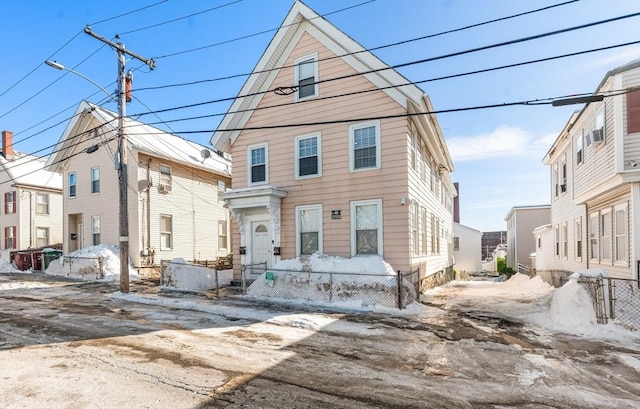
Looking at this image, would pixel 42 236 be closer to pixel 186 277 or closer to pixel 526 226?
pixel 186 277

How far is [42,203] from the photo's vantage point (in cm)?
2838

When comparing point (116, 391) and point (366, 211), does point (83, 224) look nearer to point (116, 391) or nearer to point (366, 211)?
point (366, 211)

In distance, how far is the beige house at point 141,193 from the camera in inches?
768

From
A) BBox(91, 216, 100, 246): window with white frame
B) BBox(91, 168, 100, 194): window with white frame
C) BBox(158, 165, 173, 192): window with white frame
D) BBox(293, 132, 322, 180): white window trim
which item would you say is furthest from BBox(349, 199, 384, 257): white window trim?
BBox(91, 168, 100, 194): window with white frame

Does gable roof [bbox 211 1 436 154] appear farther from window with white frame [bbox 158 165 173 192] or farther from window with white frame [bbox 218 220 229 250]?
window with white frame [bbox 218 220 229 250]

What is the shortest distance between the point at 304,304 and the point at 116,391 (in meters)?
6.59

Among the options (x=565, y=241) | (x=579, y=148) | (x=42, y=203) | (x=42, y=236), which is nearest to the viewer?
(x=579, y=148)

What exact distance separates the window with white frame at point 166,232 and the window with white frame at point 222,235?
4.07m

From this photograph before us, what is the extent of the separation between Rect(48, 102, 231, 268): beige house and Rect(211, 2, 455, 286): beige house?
561cm

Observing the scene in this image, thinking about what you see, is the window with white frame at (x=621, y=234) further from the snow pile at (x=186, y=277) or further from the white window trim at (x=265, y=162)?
the snow pile at (x=186, y=277)

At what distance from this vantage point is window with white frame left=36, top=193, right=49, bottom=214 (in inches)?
1102

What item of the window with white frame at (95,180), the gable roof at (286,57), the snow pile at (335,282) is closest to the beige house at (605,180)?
the gable roof at (286,57)

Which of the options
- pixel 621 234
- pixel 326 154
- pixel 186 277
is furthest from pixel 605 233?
pixel 186 277

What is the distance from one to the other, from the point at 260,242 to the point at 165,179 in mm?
9689
